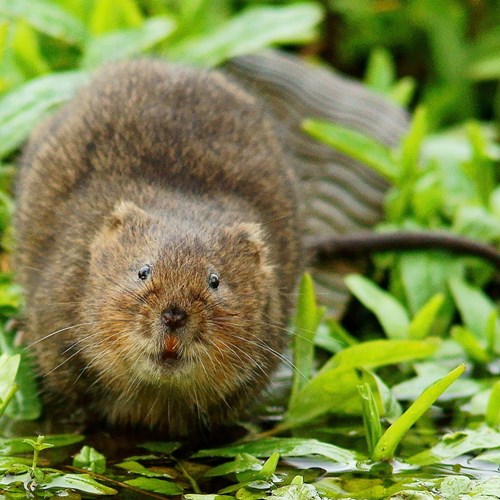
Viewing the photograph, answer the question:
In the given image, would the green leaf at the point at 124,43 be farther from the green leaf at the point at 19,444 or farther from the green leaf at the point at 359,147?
the green leaf at the point at 19,444

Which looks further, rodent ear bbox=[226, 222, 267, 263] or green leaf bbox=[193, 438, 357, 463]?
rodent ear bbox=[226, 222, 267, 263]

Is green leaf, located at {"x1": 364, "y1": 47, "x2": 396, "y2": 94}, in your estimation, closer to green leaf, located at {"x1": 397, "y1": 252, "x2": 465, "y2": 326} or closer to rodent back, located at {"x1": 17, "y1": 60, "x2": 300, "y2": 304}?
green leaf, located at {"x1": 397, "y1": 252, "x2": 465, "y2": 326}

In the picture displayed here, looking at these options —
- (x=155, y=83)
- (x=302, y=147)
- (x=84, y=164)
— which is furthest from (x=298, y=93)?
(x=84, y=164)

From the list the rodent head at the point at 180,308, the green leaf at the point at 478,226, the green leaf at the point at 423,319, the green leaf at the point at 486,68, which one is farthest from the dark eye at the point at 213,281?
the green leaf at the point at 486,68

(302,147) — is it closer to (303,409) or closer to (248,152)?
(248,152)

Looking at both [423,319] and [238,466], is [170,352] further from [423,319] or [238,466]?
[423,319]

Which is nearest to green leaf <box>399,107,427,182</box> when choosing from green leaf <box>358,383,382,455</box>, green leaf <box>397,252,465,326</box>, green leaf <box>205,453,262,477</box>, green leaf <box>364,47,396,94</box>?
green leaf <box>397,252,465,326</box>
